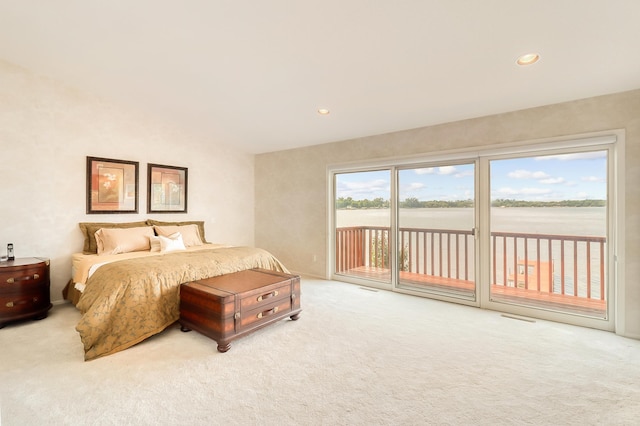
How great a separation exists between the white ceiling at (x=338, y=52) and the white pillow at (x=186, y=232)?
5.90ft

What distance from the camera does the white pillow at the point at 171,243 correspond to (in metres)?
3.75

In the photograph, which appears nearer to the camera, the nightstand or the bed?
the bed

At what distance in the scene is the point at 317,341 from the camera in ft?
8.71

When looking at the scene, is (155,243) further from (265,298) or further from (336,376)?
(336,376)

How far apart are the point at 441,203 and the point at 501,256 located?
1.16m

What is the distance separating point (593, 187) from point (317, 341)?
3.28 meters

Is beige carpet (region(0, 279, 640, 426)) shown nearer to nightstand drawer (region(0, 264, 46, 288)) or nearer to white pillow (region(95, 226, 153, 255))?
nightstand drawer (region(0, 264, 46, 288))

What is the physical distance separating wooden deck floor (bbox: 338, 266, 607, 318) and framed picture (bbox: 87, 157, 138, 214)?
3.56m

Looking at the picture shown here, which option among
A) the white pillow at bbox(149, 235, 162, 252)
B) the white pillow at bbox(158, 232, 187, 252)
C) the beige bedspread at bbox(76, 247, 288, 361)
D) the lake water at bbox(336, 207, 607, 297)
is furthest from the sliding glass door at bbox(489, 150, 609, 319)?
the white pillow at bbox(149, 235, 162, 252)

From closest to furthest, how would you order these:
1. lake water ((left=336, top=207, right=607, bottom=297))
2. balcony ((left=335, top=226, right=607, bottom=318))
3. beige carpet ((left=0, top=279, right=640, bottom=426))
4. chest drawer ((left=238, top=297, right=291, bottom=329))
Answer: beige carpet ((left=0, top=279, right=640, bottom=426)) < chest drawer ((left=238, top=297, right=291, bottom=329)) < lake water ((left=336, top=207, right=607, bottom=297)) < balcony ((left=335, top=226, right=607, bottom=318))

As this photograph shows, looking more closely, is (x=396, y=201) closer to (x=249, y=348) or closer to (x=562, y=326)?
(x=562, y=326)

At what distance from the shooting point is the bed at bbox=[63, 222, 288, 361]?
2.43 metres

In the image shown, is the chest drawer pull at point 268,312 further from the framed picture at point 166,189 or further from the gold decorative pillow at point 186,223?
the framed picture at point 166,189

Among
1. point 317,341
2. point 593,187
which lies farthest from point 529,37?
point 317,341
